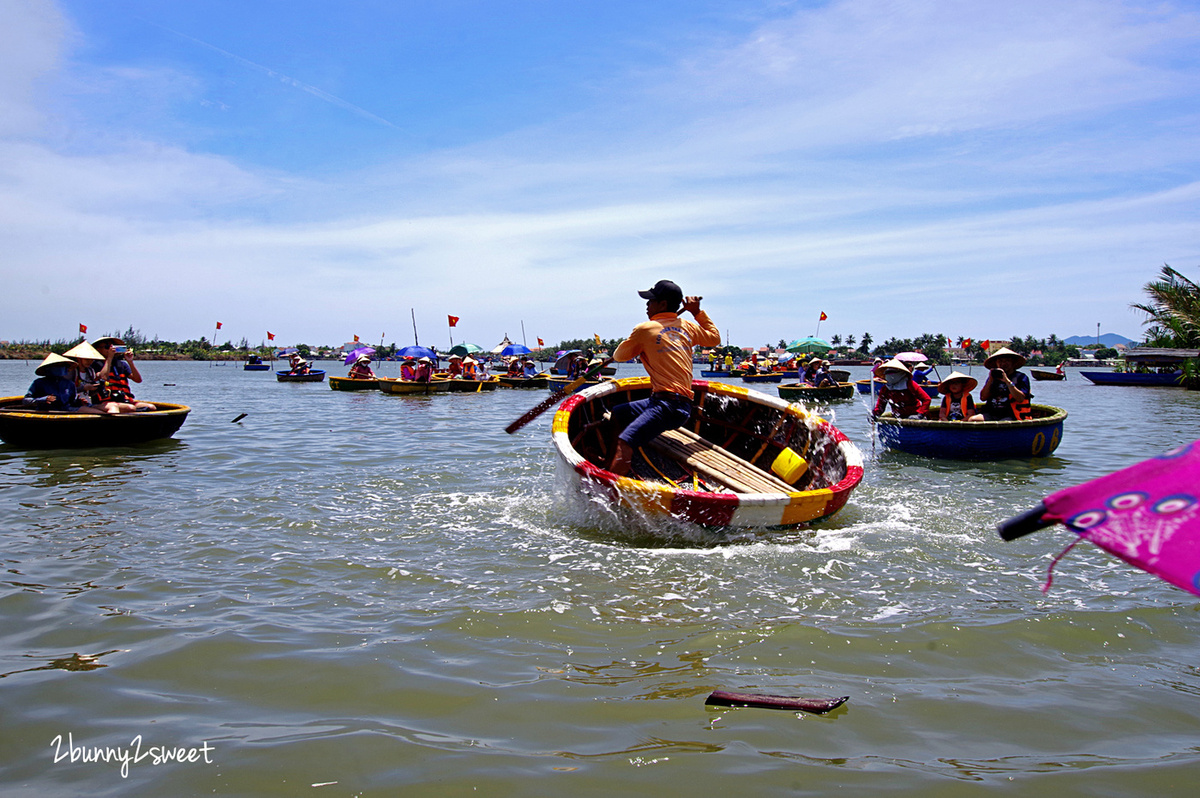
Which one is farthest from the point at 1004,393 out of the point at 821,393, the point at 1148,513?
the point at 821,393

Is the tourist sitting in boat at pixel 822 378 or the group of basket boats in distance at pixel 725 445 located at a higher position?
the tourist sitting in boat at pixel 822 378

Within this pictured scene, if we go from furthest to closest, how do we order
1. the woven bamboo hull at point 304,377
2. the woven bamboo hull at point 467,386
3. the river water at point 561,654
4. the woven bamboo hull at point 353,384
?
the woven bamboo hull at point 304,377, the woven bamboo hull at point 353,384, the woven bamboo hull at point 467,386, the river water at point 561,654

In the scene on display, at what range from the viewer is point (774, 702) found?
296 centimetres

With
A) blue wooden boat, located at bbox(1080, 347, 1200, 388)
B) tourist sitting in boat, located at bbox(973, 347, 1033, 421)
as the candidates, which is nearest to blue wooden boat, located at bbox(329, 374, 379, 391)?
tourist sitting in boat, located at bbox(973, 347, 1033, 421)

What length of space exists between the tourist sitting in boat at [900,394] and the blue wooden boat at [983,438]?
0.98 metres

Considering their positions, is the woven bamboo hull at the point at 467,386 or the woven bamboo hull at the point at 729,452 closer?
the woven bamboo hull at the point at 729,452

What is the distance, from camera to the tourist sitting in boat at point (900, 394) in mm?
10734

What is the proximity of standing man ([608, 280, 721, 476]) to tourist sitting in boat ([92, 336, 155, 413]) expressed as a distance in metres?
8.06

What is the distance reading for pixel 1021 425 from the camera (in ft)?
30.5

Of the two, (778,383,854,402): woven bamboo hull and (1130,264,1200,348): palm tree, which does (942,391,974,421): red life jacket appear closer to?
(778,383,854,402): woven bamboo hull

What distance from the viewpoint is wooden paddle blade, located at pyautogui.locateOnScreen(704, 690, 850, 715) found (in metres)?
2.92

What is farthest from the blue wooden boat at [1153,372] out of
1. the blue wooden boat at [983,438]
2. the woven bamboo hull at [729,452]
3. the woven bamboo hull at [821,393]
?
the woven bamboo hull at [729,452]

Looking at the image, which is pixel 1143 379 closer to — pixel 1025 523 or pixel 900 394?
pixel 900 394

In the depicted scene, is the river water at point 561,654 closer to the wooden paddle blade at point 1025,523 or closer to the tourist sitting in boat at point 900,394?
the wooden paddle blade at point 1025,523
